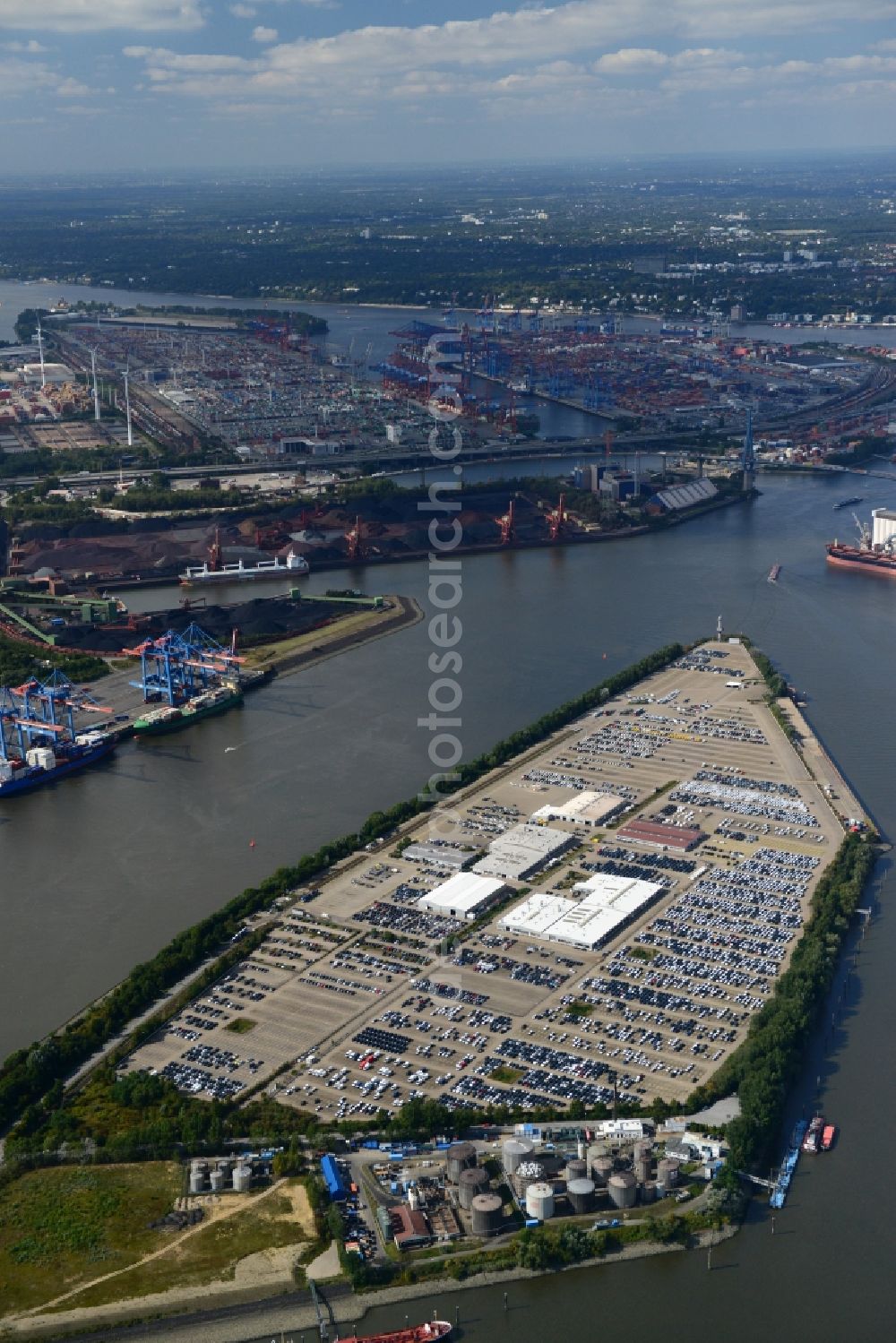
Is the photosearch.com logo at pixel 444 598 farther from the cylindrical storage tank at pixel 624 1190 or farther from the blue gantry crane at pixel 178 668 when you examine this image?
the cylindrical storage tank at pixel 624 1190

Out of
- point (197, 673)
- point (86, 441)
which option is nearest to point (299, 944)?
point (197, 673)

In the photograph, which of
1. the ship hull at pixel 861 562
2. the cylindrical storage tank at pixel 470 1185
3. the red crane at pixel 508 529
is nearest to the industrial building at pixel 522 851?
the cylindrical storage tank at pixel 470 1185

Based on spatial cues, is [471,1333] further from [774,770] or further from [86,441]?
[86,441]

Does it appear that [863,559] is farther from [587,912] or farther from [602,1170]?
[602,1170]

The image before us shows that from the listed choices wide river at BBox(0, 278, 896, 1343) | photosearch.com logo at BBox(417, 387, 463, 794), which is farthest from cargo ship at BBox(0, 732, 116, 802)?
photosearch.com logo at BBox(417, 387, 463, 794)

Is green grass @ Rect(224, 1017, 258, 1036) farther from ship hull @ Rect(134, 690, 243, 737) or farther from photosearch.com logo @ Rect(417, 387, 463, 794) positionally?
ship hull @ Rect(134, 690, 243, 737)
